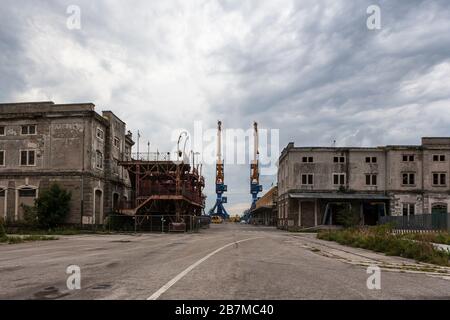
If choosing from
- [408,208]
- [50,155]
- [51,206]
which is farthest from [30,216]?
[408,208]

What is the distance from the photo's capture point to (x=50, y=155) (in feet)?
145

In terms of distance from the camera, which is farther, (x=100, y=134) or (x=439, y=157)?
(x=439, y=157)

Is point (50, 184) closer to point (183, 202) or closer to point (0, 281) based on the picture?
point (183, 202)

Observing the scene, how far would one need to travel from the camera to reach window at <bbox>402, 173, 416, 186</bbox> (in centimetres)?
5609

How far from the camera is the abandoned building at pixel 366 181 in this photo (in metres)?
55.8

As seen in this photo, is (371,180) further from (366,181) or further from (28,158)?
(28,158)

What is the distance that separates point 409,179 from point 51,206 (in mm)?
39691

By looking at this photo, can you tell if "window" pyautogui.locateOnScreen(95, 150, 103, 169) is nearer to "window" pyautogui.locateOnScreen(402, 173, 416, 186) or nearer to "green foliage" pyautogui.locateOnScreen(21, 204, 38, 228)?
"green foliage" pyautogui.locateOnScreen(21, 204, 38, 228)

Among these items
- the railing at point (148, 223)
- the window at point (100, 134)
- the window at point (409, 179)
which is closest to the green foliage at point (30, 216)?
the railing at point (148, 223)

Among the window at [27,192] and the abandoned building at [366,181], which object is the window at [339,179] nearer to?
the abandoned building at [366,181]

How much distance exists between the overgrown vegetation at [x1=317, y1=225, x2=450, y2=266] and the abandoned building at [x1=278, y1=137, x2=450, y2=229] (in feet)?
85.9

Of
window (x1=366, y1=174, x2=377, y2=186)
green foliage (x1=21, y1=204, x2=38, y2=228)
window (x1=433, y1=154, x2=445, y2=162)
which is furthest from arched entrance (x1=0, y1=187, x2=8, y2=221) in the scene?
window (x1=433, y1=154, x2=445, y2=162)
